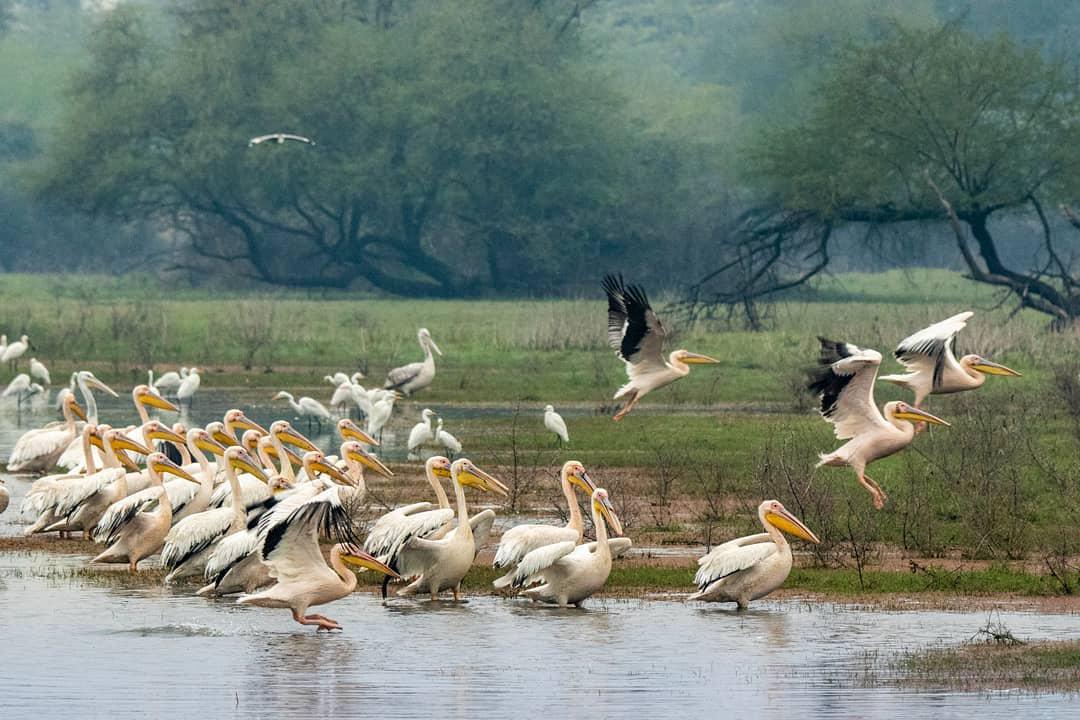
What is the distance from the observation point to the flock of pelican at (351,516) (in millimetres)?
10320

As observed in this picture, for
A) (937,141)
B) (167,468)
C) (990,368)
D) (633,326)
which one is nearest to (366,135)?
(937,141)

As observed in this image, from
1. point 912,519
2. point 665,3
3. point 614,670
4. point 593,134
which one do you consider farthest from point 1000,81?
point 665,3

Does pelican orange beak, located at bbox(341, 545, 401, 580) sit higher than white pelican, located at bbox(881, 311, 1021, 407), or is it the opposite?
white pelican, located at bbox(881, 311, 1021, 407)

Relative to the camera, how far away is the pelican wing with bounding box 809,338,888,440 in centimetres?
1304

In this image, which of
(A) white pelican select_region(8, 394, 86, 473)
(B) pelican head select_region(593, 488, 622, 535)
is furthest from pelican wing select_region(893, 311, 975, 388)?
(A) white pelican select_region(8, 394, 86, 473)

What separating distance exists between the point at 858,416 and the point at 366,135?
117 ft

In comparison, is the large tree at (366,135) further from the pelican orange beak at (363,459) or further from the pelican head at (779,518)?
the pelican head at (779,518)

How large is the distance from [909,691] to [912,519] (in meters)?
4.50

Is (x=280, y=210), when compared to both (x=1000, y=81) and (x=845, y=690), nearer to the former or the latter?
(x=1000, y=81)

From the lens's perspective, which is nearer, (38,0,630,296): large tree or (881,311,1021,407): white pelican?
(881,311,1021,407): white pelican

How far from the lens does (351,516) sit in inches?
503

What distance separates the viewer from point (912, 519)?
13.1 m

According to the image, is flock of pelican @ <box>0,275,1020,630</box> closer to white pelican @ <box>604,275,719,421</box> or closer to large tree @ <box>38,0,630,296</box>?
white pelican @ <box>604,275,719,421</box>

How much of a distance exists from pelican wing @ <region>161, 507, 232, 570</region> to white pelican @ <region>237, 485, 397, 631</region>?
1.12m
